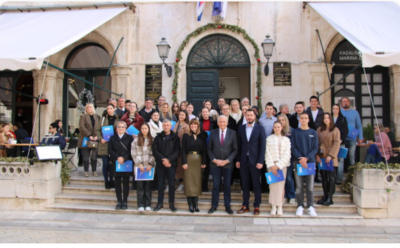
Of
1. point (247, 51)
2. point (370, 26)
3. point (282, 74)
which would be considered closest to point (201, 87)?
point (247, 51)

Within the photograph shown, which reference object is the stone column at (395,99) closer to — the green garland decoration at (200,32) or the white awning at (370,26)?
the white awning at (370,26)

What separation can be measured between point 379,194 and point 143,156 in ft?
15.5

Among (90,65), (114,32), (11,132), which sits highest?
(114,32)

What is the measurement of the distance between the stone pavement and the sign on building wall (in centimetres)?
581

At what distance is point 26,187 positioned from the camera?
288 inches

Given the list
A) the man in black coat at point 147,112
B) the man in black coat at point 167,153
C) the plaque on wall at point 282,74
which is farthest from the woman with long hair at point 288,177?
the plaque on wall at point 282,74

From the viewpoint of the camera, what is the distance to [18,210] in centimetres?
731

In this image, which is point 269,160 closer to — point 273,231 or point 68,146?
point 273,231

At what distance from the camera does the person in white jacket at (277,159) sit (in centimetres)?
633

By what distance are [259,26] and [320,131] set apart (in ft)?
16.5

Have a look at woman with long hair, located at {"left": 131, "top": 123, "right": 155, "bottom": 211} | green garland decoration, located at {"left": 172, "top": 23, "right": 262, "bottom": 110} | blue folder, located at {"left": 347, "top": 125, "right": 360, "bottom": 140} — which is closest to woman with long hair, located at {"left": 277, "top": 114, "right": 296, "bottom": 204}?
blue folder, located at {"left": 347, "top": 125, "right": 360, "bottom": 140}

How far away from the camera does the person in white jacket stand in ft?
20.8

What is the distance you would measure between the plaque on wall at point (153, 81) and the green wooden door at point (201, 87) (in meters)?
0.99

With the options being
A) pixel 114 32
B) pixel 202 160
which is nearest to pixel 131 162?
pixel 202 160
